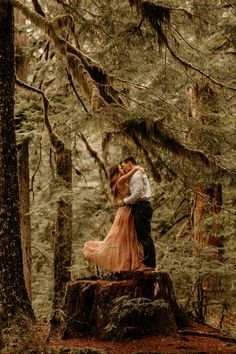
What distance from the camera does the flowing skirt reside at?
7914 millimetres

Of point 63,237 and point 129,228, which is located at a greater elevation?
point 129,228

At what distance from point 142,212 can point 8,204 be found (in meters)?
2.12

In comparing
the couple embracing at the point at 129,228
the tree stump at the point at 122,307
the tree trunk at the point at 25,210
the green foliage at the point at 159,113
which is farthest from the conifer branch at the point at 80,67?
the tree trunk at the point at 25,210

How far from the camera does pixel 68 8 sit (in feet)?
30.3

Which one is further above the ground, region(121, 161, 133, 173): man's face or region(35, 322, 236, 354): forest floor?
region(121, 161, 133, 173): man's face

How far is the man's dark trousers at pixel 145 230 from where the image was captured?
25.6 feet

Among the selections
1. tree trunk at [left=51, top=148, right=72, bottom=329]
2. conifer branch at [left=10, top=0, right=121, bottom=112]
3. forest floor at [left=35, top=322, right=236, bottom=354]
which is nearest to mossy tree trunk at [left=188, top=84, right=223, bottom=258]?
tree trunk at [left=51, top=148, right=72, bottom=329]

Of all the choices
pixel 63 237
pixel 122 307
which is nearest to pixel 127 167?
pixel 122 307

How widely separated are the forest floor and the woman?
1217mm

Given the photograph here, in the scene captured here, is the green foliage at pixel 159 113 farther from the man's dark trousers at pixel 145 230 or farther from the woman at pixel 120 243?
the man's dark trousers at pixel 145 230

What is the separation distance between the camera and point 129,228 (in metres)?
8.07

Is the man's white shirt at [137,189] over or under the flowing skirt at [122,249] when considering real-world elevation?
over

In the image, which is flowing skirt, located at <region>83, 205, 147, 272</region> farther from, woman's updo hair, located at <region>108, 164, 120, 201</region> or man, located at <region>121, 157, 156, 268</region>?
woman's updo hair, located at <region>108, 164, 120, 201</region>

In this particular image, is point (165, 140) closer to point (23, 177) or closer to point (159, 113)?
point (159, 113)
